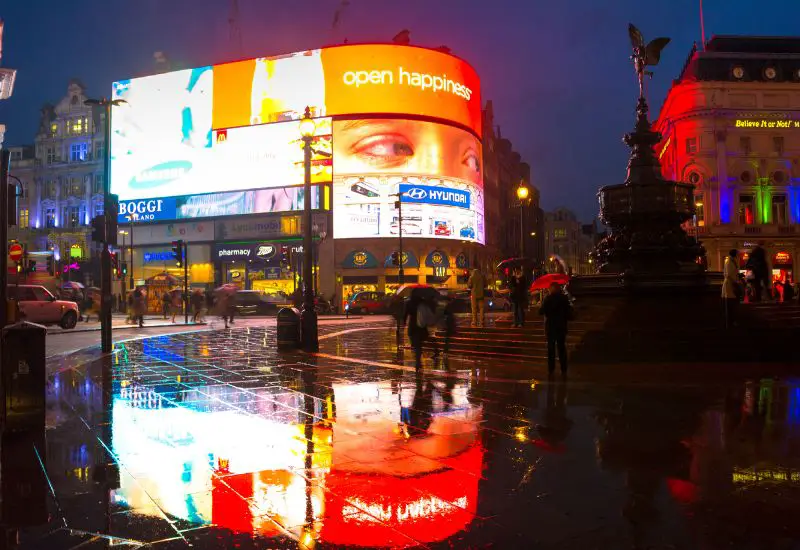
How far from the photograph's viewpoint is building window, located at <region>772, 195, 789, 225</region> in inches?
2133

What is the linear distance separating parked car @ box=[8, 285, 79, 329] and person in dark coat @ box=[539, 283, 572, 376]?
22.4 metres

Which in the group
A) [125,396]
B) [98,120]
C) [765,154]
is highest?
[98,120]

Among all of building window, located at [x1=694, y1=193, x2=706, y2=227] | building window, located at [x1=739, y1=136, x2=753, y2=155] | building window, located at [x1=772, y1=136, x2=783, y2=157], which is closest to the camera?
building window, located at [x1=694, y1=193, x2=706, y2=227]

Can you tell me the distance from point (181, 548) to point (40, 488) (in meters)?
1.90

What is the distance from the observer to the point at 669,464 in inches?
211

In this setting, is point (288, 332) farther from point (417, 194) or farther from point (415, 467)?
point (417, 194)

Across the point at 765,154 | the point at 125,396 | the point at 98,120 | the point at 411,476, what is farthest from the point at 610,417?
the point at 98,120

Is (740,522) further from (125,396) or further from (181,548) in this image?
(125,396)

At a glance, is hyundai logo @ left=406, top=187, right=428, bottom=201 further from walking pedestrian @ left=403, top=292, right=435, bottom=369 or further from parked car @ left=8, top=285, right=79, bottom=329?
walking pedestrian @ left=403, top=292, right=435, bottom=369

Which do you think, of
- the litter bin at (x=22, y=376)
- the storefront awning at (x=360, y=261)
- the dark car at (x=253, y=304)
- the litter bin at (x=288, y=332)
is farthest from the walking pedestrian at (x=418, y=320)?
the storefront awning at (x=360, y=261)

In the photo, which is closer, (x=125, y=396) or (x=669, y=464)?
(x=669, y=464)

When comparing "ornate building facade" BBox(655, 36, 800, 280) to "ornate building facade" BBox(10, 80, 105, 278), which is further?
"ornate building facade" BBox(10, 80, 105, 278)

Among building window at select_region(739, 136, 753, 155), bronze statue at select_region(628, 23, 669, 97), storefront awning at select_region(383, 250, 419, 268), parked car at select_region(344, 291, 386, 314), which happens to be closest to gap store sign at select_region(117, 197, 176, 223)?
storefront awning at select_region(383, 250, 419, 268)

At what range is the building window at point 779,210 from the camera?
178 feet
